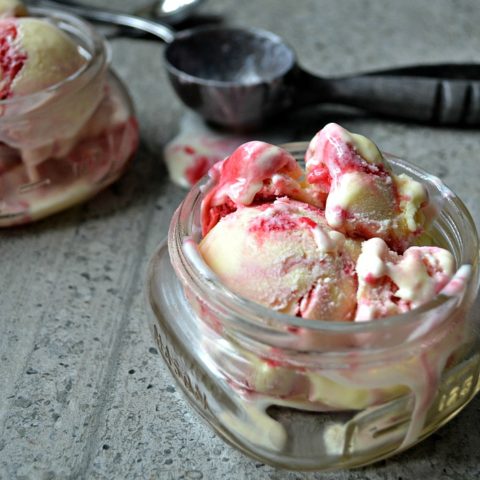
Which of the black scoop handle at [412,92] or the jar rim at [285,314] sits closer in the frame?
the jar rim at [285,314]

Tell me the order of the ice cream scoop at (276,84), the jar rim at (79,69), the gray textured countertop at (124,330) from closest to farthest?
the gray textured countertop at (124,330), the jar rim at (79,69), the ice cream scoop at (276,84)

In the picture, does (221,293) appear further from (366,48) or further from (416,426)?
(366,48)

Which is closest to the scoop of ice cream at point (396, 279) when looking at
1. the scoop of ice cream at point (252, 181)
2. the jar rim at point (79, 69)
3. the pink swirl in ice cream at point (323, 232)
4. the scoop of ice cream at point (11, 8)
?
the pink swirl in ice cream at point (323, 232)

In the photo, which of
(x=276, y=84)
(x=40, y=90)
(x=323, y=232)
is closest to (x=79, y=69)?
(x=40, y=90)

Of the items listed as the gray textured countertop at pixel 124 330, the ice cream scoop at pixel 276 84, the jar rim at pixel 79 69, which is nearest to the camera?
the gray textured countertop at pixel 124 330

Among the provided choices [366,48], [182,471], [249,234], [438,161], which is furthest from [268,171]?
[366,48]

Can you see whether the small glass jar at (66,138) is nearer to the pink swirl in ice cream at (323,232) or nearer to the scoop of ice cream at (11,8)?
the scoop of ice cream at (11,8)
